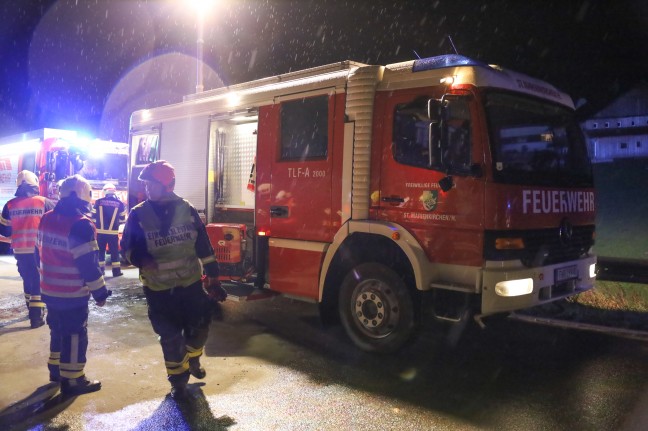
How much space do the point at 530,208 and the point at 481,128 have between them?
2.78 ft

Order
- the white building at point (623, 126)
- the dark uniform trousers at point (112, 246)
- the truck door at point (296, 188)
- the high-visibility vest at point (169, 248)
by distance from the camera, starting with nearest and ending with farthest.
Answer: the high-visibility vest at point (169, 248) < the truck door at point (296, 188) < the dark uniform trousers at point (112, 246) < the white building at point (623, 126)

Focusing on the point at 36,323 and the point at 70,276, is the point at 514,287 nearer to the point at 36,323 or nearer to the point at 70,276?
the point at 70,276

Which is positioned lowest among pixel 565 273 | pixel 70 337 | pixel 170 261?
pixel 70 337

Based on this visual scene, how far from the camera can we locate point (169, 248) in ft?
13.2

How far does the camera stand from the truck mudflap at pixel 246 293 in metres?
6.30

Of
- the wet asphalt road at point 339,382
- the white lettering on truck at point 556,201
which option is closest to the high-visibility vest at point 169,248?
the wet asphalt road at point 339,382

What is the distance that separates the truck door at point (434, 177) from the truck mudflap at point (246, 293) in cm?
195

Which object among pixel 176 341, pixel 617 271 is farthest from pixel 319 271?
pixel 617 271

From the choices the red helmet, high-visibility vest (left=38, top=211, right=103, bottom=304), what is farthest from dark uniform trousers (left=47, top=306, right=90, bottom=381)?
the red helmet

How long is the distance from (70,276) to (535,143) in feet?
14.1

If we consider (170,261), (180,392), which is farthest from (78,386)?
(170,261)

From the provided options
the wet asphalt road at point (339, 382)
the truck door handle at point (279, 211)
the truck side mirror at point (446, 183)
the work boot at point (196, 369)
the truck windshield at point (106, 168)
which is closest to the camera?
the wet asphalt road at point (339, 382)

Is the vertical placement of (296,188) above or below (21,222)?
above

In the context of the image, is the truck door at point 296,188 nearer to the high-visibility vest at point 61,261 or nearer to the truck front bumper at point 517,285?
the truck front bumper at point 517,285
